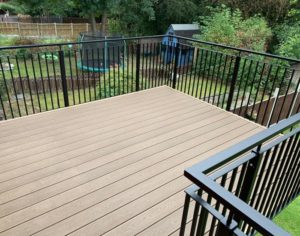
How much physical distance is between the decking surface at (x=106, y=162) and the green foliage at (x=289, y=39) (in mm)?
7989

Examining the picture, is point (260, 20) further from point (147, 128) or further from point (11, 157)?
point (11, 157)

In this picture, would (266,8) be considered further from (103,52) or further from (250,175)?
Answer: (250,175)

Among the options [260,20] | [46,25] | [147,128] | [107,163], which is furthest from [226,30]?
[46,25]

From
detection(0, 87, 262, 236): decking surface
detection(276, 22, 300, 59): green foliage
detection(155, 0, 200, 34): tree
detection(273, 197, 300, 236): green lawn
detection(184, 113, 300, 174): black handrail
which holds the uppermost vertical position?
detection(155, 0, 200, 34): tree

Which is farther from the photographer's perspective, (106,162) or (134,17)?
(134,17)

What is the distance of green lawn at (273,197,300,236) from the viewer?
2.32 m

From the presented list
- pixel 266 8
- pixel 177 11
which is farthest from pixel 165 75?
pixel 177 11

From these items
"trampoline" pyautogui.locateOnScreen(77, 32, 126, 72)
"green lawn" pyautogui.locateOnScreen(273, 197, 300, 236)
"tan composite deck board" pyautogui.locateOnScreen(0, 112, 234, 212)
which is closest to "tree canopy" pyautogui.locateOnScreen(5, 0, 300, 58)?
"trampoline" pyautogui.locateOnScreen(77, 32, 126, 72)

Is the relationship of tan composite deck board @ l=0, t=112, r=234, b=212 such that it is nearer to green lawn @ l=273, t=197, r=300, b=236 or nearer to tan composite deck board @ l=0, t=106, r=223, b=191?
tan composite deck board @ l=0, t=106, r=223, b=191

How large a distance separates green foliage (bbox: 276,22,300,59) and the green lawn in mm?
9093

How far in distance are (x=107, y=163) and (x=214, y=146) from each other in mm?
1286

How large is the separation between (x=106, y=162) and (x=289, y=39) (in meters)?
10.9

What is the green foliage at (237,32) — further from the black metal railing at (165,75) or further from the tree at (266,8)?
the black metal railing at (165,75)

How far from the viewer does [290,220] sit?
2445 mm
